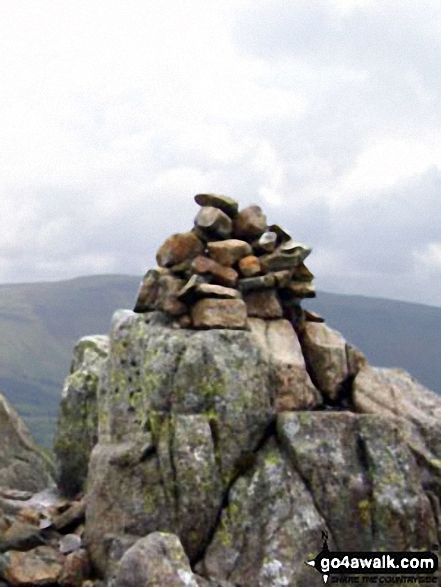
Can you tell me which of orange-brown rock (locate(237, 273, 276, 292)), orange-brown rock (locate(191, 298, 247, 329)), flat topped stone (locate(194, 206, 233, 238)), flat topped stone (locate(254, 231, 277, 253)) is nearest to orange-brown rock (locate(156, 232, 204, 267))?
flat topped stone (locate(194, 206, 233, 238))

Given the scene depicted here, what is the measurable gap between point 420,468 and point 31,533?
1444 cm

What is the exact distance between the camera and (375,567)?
82.8 feet

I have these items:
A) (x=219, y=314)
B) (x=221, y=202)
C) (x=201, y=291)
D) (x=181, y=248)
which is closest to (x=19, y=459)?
(x=181, y=248)

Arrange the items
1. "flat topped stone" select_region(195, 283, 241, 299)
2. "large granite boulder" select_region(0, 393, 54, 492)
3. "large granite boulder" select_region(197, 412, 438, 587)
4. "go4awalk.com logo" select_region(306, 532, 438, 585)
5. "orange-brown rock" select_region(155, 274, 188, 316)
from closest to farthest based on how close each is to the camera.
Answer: "go4awalk.com logo" select_region(306, 532, 438, 585) < "large granite boulder" select_region(197, 412, 438, 587) < "flat topped stone" select_region(195, 283, 241, 299) < "orange-brown rock" select_region(155, 274, 188, 316) < "large granite boulder" select_region(0, 393, 54, 492)

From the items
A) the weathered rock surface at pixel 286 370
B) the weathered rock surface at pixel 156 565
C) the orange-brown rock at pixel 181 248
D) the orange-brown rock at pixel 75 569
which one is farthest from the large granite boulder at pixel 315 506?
the orange-brown rock at pixel 181 248

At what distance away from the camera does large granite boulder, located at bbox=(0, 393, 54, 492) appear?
40312mm

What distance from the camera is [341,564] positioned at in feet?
82.6

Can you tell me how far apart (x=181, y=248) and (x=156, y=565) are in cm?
1341

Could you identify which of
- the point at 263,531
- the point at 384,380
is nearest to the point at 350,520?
the point at 263,531

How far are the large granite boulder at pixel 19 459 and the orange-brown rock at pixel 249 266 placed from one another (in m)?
18.4

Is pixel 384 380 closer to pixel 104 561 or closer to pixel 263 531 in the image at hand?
pixel 263 531

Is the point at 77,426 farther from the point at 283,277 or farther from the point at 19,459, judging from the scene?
the point at 283,277

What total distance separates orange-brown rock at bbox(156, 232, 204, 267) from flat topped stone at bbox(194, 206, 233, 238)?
2.05ft

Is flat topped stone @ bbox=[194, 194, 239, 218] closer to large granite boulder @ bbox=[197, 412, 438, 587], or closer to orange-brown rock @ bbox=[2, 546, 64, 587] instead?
large granite boulder @ bbox=[197, 412, 438, 587]
